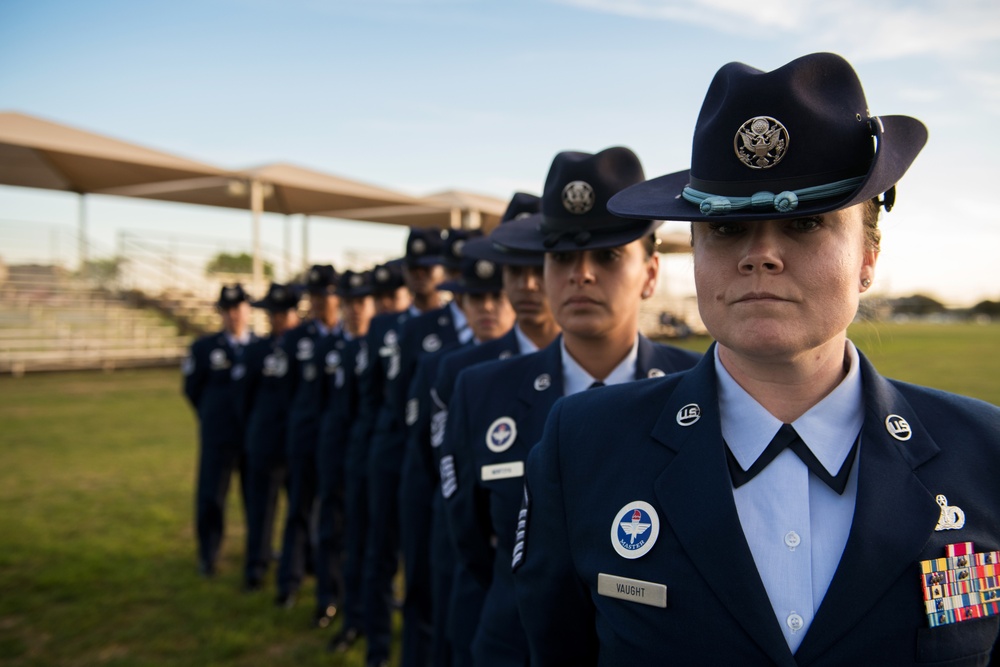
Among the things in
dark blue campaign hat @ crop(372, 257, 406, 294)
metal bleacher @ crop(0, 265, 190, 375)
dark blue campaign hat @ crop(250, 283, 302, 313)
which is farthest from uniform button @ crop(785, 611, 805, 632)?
metal bleacher @ crop(0, 265, 190, 375)

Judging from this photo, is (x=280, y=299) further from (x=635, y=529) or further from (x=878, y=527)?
(x=878, y=527)

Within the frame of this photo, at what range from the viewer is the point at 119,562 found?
255 inches

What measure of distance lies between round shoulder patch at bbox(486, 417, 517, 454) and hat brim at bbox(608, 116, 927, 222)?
108 centimetres

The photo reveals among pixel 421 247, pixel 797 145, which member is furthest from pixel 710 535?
pixel 421 247

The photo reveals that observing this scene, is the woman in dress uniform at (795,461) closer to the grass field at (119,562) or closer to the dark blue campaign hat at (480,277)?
the grass field at (119,562)

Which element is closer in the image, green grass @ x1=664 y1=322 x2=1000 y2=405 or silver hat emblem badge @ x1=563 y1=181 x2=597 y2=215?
silver hat emblem badge @ x1=563 y1=181 x2=597 y2=215

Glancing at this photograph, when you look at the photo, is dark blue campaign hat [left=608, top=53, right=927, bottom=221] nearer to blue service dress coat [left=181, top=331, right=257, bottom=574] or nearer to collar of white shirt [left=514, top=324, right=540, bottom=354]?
collar of white shirt [left=514, top=324, right=540, bottom=354]

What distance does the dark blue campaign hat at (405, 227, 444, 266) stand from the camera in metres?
5.79

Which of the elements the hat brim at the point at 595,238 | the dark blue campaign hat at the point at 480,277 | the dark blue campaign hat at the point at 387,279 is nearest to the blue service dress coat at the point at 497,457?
the hat brim at the point at 595,238

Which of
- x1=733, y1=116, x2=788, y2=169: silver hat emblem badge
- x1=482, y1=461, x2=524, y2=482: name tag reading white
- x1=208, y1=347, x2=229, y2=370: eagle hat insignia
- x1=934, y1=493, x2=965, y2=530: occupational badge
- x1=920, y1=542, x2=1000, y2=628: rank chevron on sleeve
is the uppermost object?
x1=733, y1=116, x2=788, y2=169: silver hat emblem badge

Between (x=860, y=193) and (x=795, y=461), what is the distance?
0.48 meters

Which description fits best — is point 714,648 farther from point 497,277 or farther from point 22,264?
point 22,264

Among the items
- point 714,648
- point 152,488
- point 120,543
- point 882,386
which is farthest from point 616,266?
point 152,488

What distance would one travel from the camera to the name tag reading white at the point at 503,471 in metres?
2.42
